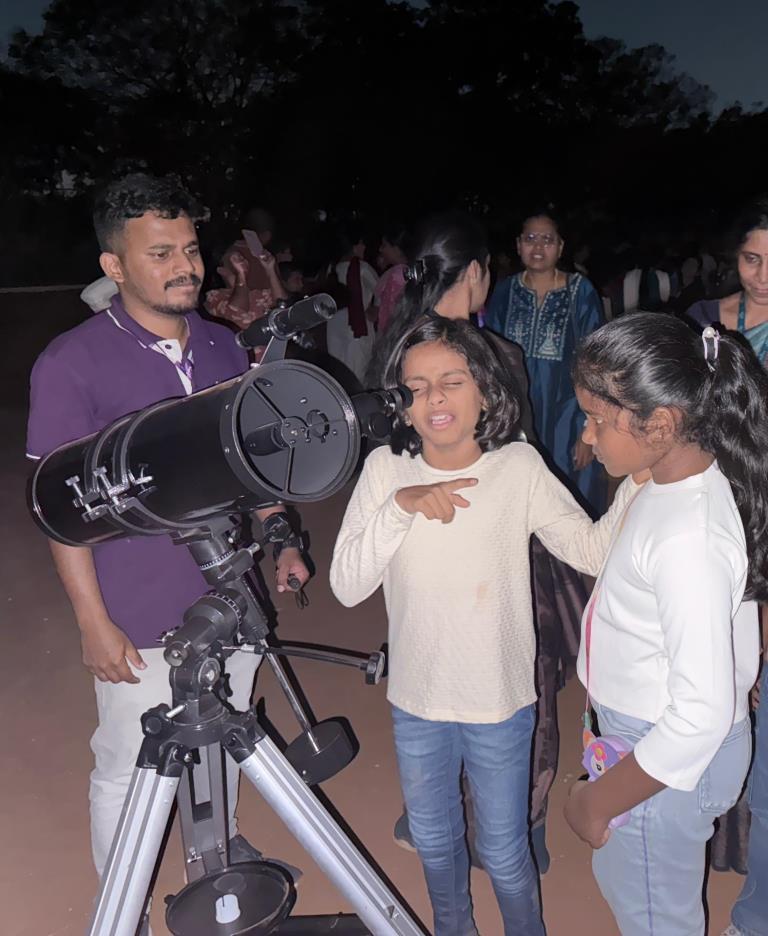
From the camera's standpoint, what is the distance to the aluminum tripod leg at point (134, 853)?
132cm

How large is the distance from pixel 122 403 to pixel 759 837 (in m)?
1.51

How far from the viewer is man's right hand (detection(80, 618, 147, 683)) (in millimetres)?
1682

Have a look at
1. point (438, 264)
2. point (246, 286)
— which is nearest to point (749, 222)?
point (438, 264)

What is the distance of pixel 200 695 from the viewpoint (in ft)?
4.27

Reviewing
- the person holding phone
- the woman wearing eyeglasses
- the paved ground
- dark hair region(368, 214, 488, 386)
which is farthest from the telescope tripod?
the person holding phone

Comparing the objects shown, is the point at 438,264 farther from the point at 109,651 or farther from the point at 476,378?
the point at 109,651

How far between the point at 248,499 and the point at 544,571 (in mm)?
943

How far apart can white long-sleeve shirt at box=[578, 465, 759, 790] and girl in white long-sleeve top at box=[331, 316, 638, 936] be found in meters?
0.27

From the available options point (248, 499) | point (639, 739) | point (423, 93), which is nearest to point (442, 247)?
point (248, 499)

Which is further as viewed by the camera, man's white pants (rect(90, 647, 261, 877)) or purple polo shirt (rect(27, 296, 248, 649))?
man's white pants (rect(90, 647, 261, 877))

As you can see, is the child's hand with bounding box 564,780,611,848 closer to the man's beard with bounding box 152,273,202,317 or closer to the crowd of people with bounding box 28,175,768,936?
the crowd of people with bounding box 28,175,768,936

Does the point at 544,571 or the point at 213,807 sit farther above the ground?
the point at 544,571

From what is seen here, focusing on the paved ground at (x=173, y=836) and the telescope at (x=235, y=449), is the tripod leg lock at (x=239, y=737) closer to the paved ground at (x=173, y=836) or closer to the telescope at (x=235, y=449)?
the telescope at (x=235, y=449)

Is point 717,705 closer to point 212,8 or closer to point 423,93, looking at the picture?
point 423,93
